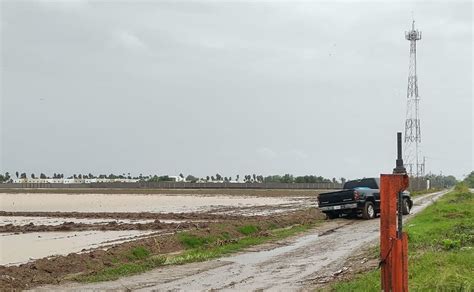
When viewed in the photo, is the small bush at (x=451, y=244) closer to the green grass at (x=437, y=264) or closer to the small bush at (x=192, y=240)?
the green grass at (x=437, y=264)

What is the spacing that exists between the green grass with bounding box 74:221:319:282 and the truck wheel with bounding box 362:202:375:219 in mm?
4945

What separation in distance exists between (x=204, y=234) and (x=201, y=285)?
931cm

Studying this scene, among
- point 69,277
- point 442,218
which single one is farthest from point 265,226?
point 69,277

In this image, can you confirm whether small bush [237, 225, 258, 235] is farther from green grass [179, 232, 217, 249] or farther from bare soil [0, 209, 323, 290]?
green grass [179, 232, 217, 249]

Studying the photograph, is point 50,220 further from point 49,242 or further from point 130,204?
point 130,204

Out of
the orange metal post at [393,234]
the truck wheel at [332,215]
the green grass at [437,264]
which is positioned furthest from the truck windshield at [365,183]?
the orange metal post at [393,234]

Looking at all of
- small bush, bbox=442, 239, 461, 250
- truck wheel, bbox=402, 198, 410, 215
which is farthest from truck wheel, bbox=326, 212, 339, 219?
small bush, bbox=442, 239, 461, 250

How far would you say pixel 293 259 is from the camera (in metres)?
16.0

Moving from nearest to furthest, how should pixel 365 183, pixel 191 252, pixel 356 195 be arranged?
pixel 191 252 < pixel 356 195 < pixel 365 183

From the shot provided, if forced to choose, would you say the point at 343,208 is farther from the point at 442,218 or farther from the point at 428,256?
the point at 428,256

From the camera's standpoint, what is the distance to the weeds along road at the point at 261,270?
12312 mm

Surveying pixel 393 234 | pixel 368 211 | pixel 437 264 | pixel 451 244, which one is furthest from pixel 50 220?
pixel 393 234

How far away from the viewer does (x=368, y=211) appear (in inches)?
1151

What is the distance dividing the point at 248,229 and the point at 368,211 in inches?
308
